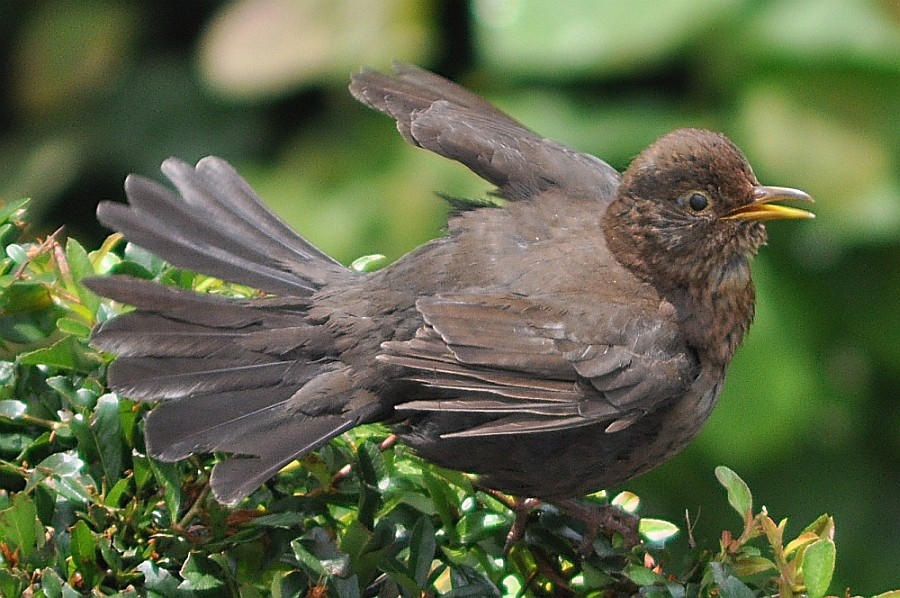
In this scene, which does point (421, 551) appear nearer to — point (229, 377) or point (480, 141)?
point (229, 377)

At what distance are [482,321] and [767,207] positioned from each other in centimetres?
86

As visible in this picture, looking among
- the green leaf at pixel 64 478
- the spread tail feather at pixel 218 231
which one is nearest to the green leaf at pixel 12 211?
the spread tail feather at pixel 218 231

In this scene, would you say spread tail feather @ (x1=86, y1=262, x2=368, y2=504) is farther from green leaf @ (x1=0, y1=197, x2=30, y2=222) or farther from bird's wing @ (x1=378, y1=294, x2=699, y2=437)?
green leaf @ (x1=0, y1=197, x2=30, y2=222)

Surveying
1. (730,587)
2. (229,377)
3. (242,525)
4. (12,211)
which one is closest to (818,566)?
(730,587)

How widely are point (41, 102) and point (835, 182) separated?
404 cm

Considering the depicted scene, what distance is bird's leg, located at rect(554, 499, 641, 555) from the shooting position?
2783 millimetres

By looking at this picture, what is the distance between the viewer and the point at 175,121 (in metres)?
6.90

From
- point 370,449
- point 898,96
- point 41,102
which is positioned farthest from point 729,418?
point 41,102

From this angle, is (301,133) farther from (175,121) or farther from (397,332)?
(397,332)

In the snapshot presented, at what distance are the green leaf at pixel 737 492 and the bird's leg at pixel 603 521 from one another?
31 cm

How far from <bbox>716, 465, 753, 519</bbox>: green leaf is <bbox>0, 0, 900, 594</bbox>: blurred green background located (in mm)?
3056

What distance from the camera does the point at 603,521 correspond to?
2.84m

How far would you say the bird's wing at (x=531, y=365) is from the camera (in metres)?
2.99

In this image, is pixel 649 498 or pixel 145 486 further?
pixel 649 498
